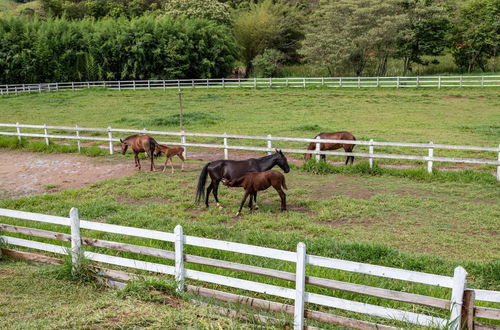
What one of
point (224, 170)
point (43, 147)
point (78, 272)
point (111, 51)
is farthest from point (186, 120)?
point (111, 51)

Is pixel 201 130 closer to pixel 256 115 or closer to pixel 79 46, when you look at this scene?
pixel 256 115

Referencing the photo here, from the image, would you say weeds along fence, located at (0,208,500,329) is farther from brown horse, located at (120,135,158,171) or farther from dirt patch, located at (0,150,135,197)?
brown horse, located at (120,135,158,171)

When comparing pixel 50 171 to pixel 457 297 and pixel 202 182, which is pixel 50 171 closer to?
pixel 202 182

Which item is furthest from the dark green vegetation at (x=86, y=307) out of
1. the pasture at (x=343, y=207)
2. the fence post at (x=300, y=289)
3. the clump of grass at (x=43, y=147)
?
the clump of grass at (x=43, y=147)

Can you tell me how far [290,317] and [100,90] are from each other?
131 feet

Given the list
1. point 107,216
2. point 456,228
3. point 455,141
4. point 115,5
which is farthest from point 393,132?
point 115,5

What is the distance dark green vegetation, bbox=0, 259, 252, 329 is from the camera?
16.2ft

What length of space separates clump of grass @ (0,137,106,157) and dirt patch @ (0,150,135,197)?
438 millimetres

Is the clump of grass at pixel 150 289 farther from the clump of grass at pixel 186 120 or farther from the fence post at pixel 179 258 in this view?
the clump of grass at pixel 186 120

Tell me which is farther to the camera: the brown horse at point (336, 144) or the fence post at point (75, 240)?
the brown horse at point (336, 144)

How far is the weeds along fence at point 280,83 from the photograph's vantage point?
3416 centimetres

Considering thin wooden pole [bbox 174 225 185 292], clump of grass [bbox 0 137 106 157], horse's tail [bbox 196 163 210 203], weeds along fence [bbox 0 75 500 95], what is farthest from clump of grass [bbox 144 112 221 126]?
thin wooden pole [bbox 174 225 185 292]

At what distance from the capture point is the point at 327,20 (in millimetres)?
44062

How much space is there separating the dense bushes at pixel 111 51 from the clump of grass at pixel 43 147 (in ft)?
88.3
